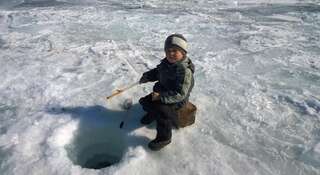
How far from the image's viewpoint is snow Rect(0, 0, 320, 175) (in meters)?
3.20

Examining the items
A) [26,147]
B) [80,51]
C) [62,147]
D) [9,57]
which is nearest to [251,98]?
[62,147]

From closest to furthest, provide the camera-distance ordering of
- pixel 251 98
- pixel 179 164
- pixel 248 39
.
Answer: pixel 179 164 → pixel 251 98 → pixel 248 39

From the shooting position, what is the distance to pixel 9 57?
5.76m

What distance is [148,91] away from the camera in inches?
176

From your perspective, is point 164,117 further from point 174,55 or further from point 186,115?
point 174,55

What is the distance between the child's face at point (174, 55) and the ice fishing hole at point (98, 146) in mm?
964

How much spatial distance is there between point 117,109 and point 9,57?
281cm

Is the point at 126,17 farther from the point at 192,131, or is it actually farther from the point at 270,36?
the point at 192,131

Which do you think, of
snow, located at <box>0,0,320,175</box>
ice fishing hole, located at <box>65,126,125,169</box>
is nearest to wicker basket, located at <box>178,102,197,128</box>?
snow, located at <box>0,0,320,175</box>

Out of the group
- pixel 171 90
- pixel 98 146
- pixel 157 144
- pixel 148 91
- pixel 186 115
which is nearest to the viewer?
pixel 157 144

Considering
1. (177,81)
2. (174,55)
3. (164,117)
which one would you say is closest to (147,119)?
(164,117)

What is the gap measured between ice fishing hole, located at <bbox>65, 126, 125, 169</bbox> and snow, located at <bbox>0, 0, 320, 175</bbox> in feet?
0.04

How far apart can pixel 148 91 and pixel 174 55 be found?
128 cm

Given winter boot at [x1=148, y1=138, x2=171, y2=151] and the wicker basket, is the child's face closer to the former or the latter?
the wicker basket
